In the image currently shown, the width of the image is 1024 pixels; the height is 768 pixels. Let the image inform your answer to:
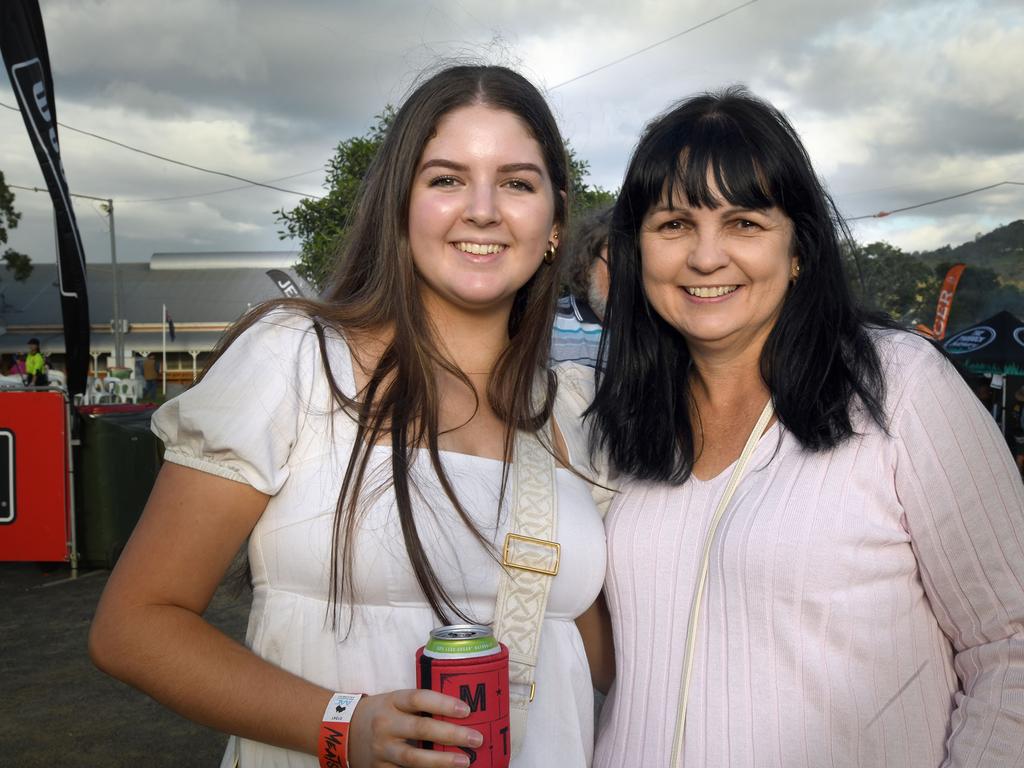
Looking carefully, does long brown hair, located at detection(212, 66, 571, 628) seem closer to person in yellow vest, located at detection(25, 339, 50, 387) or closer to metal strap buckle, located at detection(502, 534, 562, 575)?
metal strap buckle, located at detection(502, 534, 562, 575)

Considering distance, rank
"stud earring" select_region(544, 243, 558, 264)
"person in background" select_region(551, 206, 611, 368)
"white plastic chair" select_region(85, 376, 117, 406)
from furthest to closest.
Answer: "white plastic chair" select_region(85, 376, 117, 406) < "person in background" select_region(551, 206, 611, 368) < "stud earring" select_region(544, 243, 558, 264)

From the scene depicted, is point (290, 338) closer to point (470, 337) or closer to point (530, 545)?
point (470, 337)

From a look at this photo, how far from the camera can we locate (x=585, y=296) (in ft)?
17.0

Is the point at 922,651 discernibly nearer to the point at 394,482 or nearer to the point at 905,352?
the point at 905,352

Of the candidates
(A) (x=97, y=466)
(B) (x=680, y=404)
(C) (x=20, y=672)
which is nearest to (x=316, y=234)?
(A) (x=97, y=466)

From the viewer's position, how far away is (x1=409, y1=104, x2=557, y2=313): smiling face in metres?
2.11

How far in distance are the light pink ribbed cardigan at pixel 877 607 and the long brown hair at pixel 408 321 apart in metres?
0.57

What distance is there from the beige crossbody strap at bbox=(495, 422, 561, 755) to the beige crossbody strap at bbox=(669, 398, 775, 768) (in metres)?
0.31

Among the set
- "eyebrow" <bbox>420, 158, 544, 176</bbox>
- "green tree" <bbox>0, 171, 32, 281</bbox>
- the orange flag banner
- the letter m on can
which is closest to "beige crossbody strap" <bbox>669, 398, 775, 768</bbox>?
the letter m on can

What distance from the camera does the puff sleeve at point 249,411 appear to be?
172cm

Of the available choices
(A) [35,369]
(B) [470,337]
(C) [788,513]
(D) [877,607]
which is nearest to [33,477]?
(B) [470,337]

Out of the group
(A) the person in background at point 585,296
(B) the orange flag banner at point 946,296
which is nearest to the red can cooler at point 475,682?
(A) the person in background at point 585,296

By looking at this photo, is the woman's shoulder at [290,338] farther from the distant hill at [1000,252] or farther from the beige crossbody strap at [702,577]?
the distant hill at [1000,252]

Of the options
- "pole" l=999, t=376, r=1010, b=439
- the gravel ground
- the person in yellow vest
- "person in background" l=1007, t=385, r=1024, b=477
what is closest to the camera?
the gravel ground
